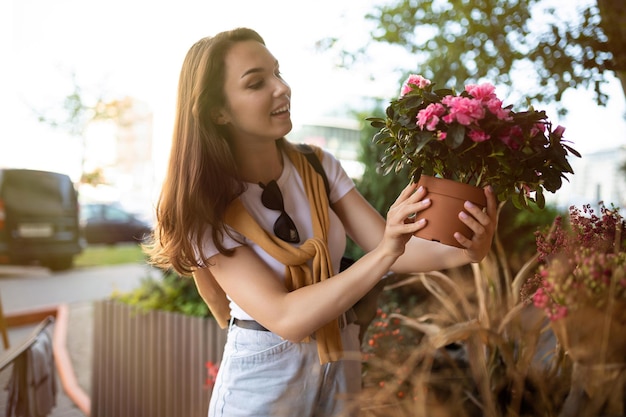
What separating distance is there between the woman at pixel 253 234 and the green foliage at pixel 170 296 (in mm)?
2237

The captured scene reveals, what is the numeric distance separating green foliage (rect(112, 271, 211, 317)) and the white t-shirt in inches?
86.9

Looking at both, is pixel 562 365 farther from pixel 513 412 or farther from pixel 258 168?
pixel 258 168

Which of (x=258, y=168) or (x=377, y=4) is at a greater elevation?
(x=377, y=4)

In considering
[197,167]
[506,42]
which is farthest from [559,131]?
[506,42]

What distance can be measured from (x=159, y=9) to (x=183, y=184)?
4.26m

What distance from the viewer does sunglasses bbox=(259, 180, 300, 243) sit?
1.39 meters

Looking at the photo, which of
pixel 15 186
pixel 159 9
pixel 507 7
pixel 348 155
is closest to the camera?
pixel 507 7

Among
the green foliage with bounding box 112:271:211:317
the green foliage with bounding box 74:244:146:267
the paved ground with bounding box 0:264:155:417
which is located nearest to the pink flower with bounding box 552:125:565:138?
the green foliage with bounding box 112:271:211:317

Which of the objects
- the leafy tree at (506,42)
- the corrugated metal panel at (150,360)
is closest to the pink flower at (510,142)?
the leafy tree at (506,42)

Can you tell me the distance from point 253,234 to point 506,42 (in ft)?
4.98

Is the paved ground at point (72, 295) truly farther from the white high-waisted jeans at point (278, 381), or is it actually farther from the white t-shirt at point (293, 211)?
the white t-shirt at point (293, 211)

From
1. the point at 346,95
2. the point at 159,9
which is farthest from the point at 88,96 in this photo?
the point at 346,95

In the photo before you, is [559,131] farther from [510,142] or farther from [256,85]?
[256,85]

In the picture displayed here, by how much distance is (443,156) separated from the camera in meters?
1.09
